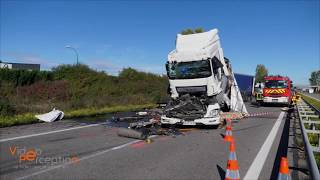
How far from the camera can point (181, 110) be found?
1434cm

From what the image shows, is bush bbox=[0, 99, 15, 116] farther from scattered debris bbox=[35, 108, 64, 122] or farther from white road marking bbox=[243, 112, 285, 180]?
white road marking bbox=[243, 112, 285, 180]

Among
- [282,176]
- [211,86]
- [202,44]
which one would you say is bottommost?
[282,176]

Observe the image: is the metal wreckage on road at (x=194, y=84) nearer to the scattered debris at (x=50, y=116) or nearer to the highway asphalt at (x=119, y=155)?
the highway asphalt at (x=119, y=155)

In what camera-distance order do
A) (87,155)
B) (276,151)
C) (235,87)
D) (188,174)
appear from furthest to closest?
(235,87)
(276,151)
(87,155)
(188,174)

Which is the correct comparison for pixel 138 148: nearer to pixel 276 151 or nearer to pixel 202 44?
pixel 276 151

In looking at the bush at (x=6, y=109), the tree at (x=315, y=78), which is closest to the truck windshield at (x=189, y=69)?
the bush at (x=6, y=109)

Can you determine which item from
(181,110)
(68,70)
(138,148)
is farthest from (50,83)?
(138,148)

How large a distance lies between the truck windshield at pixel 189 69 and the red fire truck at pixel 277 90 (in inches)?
663

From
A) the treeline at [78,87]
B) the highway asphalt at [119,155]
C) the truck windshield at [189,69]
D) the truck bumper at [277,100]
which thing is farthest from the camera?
the truck bumper at [277,100]

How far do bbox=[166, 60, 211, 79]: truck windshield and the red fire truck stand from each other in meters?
16.8

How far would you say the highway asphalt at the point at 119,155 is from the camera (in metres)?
6.63

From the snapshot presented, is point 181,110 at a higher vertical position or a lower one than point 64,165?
higher

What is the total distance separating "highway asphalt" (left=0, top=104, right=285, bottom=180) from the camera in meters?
6.63

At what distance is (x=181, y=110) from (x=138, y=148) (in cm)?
515
